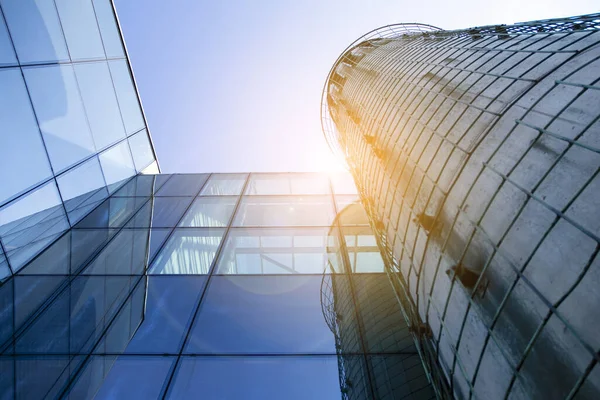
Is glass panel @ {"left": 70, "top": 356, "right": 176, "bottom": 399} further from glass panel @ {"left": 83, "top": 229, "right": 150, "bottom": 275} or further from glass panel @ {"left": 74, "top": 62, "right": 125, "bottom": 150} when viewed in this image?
glass panel @ {"left": 74, "top": 62, "right": 125, "bottom": 150}

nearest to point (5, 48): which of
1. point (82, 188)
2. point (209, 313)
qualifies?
point (82, 188)

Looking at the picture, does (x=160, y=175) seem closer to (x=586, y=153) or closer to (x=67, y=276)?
(x=67, y=276)

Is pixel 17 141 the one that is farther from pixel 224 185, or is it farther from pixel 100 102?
pixel 224 185

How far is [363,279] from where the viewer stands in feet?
25.1

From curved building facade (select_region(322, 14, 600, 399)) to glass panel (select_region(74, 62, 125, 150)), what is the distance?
10691 millimetres

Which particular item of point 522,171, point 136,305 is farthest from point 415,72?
point 136,305

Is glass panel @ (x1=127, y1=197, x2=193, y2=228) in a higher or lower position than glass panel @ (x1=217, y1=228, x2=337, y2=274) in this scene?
higher

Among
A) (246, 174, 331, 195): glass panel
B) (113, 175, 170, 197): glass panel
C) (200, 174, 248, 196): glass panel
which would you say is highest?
(113, 175, 170, 197): glass panel

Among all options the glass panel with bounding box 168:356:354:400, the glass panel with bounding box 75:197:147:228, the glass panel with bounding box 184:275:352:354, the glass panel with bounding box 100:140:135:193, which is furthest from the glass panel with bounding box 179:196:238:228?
the glass panel with bounding box 168:356:354:400

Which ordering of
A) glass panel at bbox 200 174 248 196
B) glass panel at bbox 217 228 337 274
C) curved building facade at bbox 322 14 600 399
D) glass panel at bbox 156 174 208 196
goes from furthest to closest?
glass panel at bbox 156 174 208 196, glass panel at bbox 200 174 248 196, glass panel at bbox 217 228 337 274, curved building facade at bbox 322 14 600 399

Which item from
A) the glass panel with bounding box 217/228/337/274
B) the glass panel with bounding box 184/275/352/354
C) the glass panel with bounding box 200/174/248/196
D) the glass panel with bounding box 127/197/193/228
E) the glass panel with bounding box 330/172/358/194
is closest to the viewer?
the glass panel with bounding box 184/275/352/354

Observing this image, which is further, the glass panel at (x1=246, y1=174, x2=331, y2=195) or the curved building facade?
the glass panel at (x1=246, y1=174, x2=331, y2=195)

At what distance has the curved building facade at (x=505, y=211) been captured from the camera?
222 cm

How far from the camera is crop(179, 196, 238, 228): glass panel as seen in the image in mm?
10938
